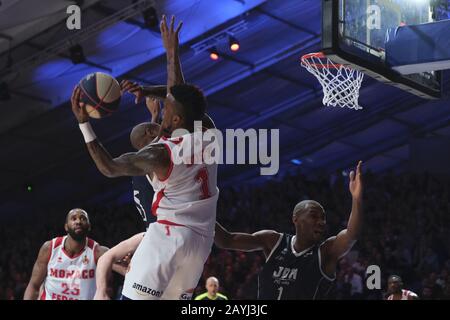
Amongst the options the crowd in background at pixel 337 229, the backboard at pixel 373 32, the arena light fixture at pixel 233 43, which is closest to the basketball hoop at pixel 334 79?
the backboard at pixel 373 32

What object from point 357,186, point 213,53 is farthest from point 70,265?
point 213,53

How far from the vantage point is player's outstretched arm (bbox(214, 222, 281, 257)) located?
4.95 m

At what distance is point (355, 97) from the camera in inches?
296

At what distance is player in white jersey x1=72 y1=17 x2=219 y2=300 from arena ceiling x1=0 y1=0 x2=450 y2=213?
7.21 m

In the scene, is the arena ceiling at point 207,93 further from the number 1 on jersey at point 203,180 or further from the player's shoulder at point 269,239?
the number 1 on jersey at point 203,180

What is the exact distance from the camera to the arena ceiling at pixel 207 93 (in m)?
11.9

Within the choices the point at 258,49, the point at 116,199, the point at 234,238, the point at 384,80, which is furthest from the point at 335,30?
the point at 116,199

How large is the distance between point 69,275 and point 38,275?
28 cm

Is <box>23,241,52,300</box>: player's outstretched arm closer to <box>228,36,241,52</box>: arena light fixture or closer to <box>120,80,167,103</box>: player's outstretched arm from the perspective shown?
<box>120,80,167,103</box>: player's outstretched arm

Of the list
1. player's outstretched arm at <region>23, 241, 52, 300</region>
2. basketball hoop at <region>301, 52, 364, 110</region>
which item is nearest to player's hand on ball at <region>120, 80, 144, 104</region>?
player's outstretched arm at <region>23, 241, 52, 300</region>

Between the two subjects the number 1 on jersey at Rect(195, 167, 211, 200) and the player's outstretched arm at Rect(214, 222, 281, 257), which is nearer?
the number 1 on jersey at Rect(195, 167, 211, 200)

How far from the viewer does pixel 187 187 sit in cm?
423
